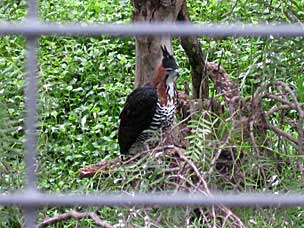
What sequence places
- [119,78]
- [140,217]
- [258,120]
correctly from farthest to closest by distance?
[119,78] < [258,120] < [140,217]

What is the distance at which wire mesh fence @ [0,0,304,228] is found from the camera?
0.97 metres

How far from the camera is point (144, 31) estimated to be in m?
0.98

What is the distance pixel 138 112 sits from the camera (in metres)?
4.95

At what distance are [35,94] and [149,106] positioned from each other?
397 cm

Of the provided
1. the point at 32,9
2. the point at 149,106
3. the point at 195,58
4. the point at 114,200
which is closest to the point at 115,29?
the point at 32,9

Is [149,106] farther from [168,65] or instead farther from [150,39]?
[150,39]

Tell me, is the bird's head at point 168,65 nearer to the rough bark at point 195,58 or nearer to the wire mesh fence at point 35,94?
the rough bark at point 195,58

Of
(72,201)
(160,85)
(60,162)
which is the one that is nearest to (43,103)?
(160,85)

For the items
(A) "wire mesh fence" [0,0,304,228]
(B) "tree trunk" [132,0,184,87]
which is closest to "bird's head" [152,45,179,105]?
(B) "tree trunk" [132,0,184,87]

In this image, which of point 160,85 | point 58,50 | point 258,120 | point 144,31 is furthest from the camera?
point 58,50

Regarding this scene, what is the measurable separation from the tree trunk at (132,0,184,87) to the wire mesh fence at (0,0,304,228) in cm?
355

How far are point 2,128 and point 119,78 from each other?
4275mm

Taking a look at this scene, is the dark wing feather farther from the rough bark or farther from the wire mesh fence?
the wire mesh fence

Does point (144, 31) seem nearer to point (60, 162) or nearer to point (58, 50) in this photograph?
point (60, 162)
